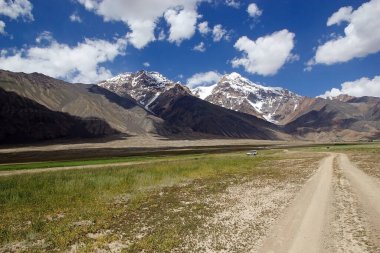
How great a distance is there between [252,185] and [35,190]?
70.7ft

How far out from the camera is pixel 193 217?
22.5 m

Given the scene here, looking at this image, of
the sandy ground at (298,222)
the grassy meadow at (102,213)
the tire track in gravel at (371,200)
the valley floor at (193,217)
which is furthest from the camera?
the tire track in gravel at (371,200)

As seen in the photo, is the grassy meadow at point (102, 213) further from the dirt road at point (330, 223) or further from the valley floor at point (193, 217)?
the dirt road at point (330, 223)

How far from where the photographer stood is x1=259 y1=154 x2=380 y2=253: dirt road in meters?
15.8

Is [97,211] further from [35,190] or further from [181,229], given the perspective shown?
[35,190]

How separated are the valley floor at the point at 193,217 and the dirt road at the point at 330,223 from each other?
0.15ft

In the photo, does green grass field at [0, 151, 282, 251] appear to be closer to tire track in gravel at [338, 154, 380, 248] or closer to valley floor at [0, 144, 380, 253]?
valley floor at [0, 144, 380, 253]

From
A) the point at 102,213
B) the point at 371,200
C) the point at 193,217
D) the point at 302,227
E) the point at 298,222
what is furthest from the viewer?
the point at 371,200

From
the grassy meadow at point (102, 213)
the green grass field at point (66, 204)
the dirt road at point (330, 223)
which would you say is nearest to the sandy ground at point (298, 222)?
the dirt road at point (330, 223)

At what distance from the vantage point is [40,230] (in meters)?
19.9

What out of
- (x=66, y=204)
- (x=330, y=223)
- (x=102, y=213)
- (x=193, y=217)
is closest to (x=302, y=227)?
(x=330, y=223)

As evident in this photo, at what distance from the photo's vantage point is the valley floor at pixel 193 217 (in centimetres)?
1683

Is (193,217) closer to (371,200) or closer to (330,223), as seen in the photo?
(330,223)

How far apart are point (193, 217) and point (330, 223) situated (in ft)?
26.5
